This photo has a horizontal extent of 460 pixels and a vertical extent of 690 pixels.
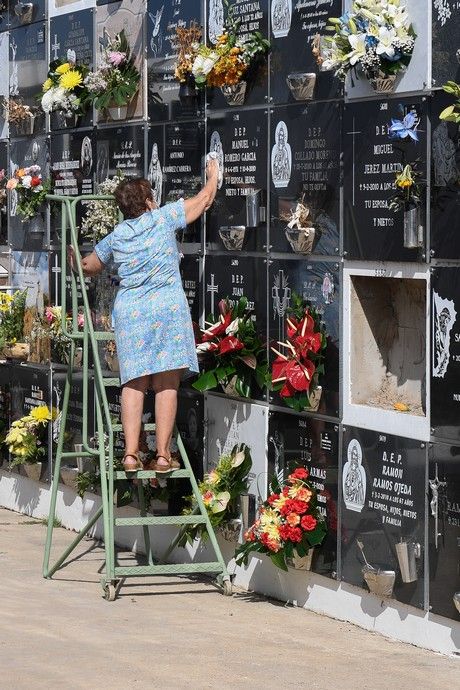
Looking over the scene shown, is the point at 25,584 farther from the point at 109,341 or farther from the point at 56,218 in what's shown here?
the point at 56,218

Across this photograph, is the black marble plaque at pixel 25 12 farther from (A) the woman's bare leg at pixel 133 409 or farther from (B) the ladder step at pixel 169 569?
(B) the ladder step at pixel 169 569

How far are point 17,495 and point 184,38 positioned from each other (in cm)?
349

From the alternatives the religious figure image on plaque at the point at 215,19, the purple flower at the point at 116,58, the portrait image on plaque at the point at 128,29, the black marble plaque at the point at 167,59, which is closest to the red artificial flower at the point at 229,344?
the black marble plaque at the point at 167,59

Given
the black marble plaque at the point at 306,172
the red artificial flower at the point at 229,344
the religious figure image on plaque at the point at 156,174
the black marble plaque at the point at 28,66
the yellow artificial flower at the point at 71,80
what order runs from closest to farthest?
1. the black marble plaque at the point at 306,172
2. the red artificial flower at the point at 229,344
3. the religious figure image on plaque at the point at 156,174
4. the yellow artificial flower at the point at 71,80
5. the black marble plaque at the point at 28,66

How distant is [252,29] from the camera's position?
7.40m

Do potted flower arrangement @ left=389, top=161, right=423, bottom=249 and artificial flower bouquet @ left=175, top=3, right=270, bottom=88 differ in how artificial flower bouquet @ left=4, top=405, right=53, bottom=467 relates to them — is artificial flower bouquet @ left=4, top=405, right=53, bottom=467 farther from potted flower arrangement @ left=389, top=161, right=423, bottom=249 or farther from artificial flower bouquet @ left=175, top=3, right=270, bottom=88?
potted flower arrangement @ left=389, top=161, right=423, bottom=249

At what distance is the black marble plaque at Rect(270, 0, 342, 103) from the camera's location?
684 centimetres

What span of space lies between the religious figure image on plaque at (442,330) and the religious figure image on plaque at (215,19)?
2.15 meters

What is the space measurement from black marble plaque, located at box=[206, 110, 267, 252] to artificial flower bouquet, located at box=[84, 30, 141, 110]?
2.93 ft

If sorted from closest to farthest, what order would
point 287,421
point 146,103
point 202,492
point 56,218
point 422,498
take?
point 422,498 → point 287,421 → point 202,492 → point 146,103 → point 56,218

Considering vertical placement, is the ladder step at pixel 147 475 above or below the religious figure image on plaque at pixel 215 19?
below

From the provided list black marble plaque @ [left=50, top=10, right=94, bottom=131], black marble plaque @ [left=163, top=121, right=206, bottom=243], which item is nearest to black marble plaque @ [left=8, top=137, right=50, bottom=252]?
black marble plaque @ [left=50, top=10, right=94, bottom=131]

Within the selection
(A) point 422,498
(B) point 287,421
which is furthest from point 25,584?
(A) point 422,498

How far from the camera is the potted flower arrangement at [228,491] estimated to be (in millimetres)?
7539
